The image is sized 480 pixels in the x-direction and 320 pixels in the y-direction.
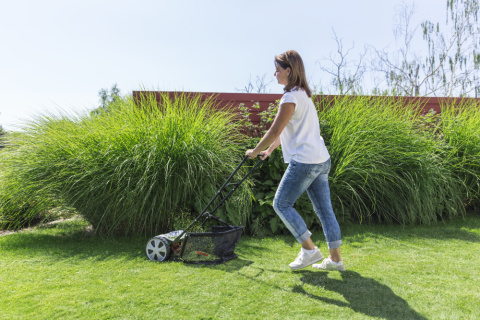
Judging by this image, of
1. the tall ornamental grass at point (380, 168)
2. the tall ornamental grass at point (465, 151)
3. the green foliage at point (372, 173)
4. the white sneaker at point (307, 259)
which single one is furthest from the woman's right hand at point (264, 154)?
the tall ornamental grass at point (465, 151)

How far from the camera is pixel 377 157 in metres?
4.63

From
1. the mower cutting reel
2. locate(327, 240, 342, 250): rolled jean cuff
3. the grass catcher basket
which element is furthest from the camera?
the mower cutting reel

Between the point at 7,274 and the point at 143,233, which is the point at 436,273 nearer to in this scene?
the point at 143,233

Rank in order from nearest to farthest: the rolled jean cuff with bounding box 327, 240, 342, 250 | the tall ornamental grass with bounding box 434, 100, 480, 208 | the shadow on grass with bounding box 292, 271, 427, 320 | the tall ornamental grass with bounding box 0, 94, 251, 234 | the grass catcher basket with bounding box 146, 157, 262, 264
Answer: the shadow on grass with bounding box 292, 271, 427, 320
the rolled jean cuff with bounding box 327, 240, 342, 250
the grass catcher basket with bounding box 146, 157, 262, 264
the tall ornamental grass with bounding box 0, 94, 251, 234
the tall ornamental grass with bounding box 434, 100, 480, 208

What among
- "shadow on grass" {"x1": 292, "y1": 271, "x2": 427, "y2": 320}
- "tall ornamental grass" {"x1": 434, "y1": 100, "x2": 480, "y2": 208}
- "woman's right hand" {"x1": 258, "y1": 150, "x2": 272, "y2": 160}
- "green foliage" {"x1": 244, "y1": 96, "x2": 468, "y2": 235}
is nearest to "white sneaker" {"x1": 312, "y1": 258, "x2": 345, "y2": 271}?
"shadow on grass" {"x1": 292, "y1": 271, "x2": 427, "y2": 320}

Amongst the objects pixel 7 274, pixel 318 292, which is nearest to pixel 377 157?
pixel 318 292

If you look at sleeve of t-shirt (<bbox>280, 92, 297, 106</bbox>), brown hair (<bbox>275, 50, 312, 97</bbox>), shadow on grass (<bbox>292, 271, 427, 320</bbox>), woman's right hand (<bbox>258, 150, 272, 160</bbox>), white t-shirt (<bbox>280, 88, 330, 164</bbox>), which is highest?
brown hair (<bbox>275, 50, 312, 97</bbox>)

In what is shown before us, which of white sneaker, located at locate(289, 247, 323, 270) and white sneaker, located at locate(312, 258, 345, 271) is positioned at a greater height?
white sneaker, located at locate(289, 247, 323, 270)

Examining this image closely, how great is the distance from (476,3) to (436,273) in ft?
50.2

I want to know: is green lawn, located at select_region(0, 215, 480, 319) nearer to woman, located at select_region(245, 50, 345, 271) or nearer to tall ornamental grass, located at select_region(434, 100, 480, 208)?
woman, located at select_region(245, 50, 345, 271)

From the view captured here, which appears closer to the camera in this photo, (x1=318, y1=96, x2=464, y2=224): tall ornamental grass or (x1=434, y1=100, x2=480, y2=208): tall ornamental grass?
(x1=318, y1=96, x2=464, y2=224): tall ornamental grass

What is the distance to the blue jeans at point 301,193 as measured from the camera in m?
2.72

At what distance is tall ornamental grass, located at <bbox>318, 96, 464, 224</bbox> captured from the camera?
4625 millimetres

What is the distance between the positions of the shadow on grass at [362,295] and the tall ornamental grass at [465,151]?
3.17m
